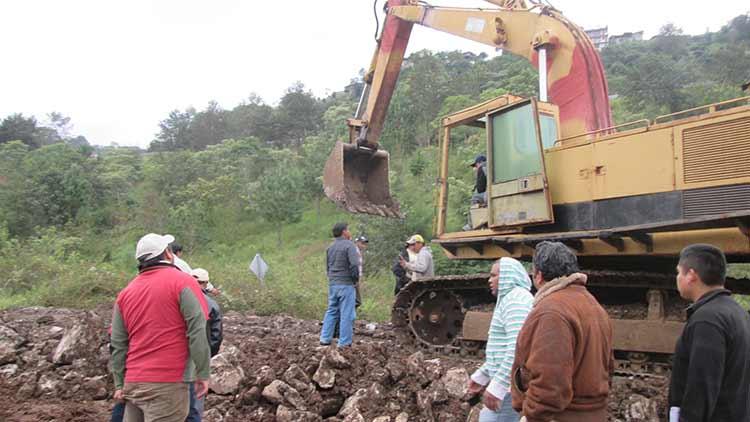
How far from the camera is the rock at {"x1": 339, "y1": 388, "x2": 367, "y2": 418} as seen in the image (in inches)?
194

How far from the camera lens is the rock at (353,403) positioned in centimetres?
492

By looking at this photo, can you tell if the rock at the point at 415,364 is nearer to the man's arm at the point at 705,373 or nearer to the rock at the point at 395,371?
the rock at the point at 395,371

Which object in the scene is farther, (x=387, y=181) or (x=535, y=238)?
(x=387, y=181)

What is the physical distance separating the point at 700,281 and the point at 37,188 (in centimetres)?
3396

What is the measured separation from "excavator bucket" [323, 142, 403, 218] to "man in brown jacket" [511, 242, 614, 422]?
550 centimetres

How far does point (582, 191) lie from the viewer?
20.2ft

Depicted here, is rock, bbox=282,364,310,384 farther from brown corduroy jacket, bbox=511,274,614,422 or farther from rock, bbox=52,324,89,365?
brown corduroy jacket, bbox=511,274,614,422

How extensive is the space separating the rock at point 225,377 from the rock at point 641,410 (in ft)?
10.8

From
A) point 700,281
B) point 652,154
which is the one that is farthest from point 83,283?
point 700,281

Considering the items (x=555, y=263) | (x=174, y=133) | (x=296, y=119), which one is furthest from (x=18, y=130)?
(x=555, y=263)

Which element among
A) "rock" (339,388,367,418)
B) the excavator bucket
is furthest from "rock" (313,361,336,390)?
the excavator bucket

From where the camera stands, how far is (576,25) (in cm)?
682

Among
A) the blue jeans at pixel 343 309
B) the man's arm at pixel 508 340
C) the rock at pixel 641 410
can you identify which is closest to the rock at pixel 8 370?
the blue jeans at pixel 343 309

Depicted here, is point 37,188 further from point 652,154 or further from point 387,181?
point 652,154
